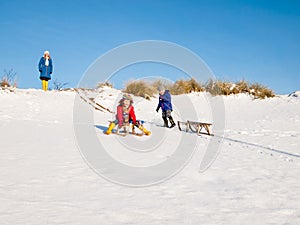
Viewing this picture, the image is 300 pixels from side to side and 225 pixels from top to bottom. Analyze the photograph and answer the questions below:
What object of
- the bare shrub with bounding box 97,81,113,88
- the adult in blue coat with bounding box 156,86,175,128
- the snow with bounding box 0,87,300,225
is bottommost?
the snow with bounding box 0,87,300,225

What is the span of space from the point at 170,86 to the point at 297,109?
10451mm

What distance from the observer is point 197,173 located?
4949 mm

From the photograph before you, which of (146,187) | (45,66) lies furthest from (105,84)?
(146,187)

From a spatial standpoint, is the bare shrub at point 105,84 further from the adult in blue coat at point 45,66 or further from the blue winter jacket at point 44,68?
the blue winter jacket at point 44,68

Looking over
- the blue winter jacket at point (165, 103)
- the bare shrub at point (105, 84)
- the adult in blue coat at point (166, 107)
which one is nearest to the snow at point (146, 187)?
the adult in blue coat at point (166, 107)

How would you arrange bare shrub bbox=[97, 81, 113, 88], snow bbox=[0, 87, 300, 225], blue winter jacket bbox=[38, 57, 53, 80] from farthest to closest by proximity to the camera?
bare shrub bbox=[97, 81, 113, 88], blue winter jacket bbox=[38, 57, 53, 80], snow bbox=[0, 87, 300, 225]

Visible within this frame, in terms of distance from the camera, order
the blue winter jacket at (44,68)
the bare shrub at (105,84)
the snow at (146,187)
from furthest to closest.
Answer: the bare shrub at (105,84), the blue winter jacket at (44,68), the snow at (146,187)

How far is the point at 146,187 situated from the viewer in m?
4.11

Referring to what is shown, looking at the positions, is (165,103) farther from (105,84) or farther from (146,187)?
(105,84)

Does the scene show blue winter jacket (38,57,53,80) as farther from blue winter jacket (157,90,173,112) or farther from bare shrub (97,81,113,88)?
blue winter jacket (157,90,173,112)

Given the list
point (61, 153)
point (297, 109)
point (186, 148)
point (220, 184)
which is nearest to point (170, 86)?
point (297, 109)

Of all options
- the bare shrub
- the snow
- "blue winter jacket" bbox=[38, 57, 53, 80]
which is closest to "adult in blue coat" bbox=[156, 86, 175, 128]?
the snow

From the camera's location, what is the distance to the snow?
3.03 m

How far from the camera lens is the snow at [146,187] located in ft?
9.93
